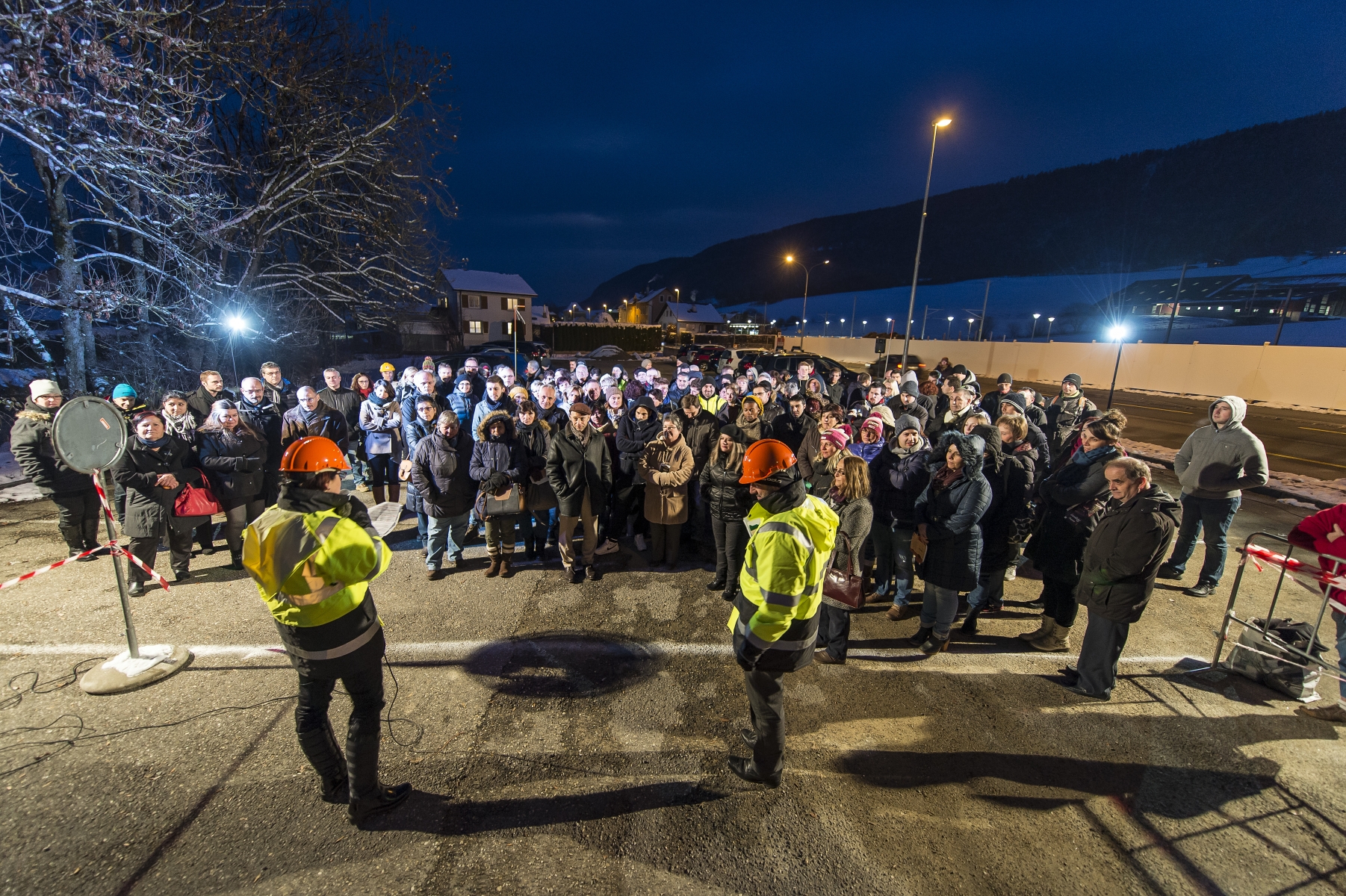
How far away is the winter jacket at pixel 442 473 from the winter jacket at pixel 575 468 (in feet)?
2.95

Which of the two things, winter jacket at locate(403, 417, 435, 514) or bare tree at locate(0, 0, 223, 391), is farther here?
bare tree at locate(0, 0, 223, 391)

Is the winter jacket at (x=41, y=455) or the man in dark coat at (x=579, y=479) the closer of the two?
the winter jacket at (x=41, y=455)

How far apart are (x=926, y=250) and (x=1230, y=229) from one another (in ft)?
182

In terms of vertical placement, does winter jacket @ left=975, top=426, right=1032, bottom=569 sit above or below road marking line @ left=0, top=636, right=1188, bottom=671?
above

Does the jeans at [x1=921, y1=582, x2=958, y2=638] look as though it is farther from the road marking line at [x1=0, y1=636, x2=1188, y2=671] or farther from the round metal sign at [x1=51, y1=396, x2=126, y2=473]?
the round metal sign at [x1=51, y1=396, x2=126, y2=473]

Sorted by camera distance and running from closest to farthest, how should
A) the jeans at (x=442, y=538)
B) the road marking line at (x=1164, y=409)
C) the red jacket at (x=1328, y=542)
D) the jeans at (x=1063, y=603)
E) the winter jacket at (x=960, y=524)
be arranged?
1. the red jacket at (x=1328, y=542)
2. the winter jacket at (x=960, y=524)
3. the jeans at (x=1063, y=603)
4. the jeans at (x=442, y=538)
5. the road marking line at (x=1164, y=409)

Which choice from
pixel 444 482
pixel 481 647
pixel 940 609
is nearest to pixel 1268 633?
pixel 940 609

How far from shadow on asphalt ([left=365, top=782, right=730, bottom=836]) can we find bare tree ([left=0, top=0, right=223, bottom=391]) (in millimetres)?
10924

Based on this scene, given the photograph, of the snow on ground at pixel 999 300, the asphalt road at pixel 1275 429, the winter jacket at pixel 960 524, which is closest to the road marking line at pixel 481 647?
the winter jacket at pixel 960 524

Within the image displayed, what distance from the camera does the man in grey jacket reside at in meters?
5.01

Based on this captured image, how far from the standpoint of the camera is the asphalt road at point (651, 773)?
2.56 meters

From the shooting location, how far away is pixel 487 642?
14.4ft

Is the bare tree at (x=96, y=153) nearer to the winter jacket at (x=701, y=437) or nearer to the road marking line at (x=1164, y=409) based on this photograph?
the winter jacket at (x=701, y=437)

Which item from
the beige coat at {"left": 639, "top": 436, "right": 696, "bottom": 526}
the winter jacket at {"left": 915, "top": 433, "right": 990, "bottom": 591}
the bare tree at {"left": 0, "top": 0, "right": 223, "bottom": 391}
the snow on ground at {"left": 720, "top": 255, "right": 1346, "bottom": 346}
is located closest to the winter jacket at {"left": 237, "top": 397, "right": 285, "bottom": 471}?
the beige coat at {"left": 639, "top": 436, "right": 696, "bottom": 526}
